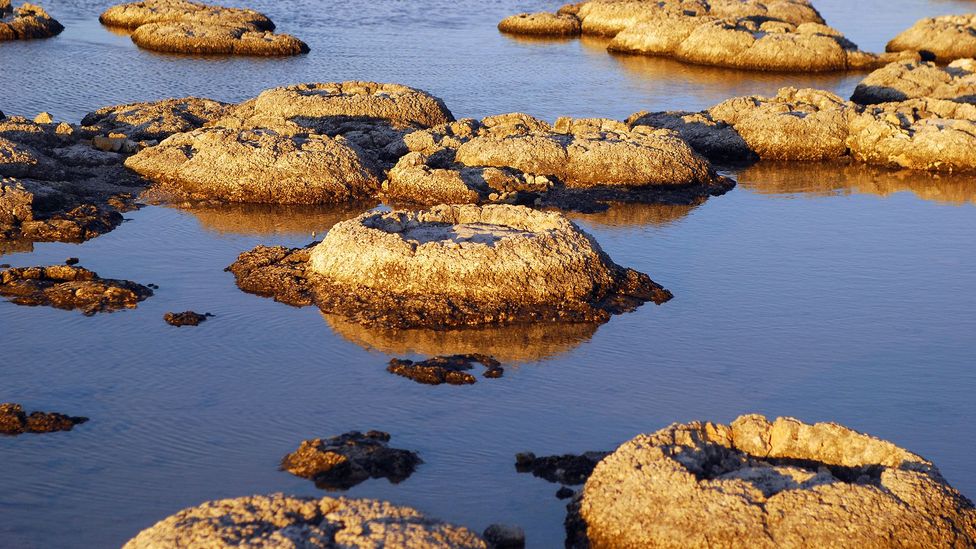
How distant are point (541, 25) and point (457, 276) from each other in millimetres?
31071

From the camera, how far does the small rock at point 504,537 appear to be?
995 centimetres

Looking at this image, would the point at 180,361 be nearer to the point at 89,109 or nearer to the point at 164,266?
the point at 164,266

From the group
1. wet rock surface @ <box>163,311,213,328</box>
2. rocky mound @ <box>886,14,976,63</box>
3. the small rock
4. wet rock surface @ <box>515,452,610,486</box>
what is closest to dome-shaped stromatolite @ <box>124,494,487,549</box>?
the small rock

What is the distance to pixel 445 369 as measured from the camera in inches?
533

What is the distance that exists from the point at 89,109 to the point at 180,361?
14973mm

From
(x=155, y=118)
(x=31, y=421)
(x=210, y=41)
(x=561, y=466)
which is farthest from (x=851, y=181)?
(x=210, y=41)

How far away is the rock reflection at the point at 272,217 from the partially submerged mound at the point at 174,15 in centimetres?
2027

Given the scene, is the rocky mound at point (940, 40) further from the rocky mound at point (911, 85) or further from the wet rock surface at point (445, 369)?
the wet rock surface at point (445, 369)

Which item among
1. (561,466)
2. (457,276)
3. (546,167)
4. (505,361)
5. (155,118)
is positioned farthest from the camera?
(155,118)

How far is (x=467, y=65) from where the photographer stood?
36438 mm

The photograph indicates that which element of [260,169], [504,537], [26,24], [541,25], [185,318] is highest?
[541,25]

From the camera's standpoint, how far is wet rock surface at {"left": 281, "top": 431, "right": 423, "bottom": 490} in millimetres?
11062

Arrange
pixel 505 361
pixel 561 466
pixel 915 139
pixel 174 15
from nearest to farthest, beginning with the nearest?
pixel 561 466
pixel 505 361
pixel 915 139
pixel 174 15

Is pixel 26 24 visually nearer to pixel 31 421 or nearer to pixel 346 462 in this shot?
pixel 31 421
